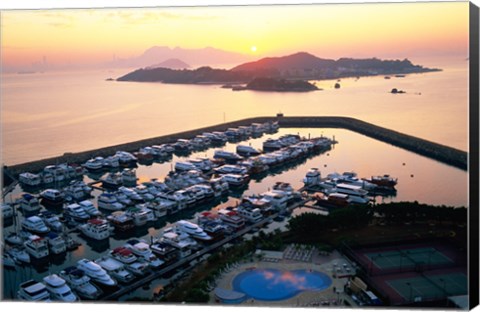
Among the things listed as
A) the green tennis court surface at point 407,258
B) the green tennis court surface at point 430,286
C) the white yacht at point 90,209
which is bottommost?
the green tennis court surface at point 430,286

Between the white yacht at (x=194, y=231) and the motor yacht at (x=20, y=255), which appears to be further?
the white yacht at (x=194, y=231)

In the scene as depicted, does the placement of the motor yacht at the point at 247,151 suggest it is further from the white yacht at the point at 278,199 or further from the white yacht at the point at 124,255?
the white yacht at the point at 124,255

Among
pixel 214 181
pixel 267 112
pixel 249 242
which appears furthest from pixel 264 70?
pixel 249 242

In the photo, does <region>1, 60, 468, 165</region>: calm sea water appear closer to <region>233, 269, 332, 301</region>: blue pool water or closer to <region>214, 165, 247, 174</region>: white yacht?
<region>214, 165, 247, 174</region>: white yacht

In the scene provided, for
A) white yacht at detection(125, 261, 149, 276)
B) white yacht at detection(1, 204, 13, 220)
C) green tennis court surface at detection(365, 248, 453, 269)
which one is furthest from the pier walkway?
white yacht at detection(1, 204, 13, 220)

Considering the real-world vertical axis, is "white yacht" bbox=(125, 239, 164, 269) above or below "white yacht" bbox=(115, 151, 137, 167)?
below

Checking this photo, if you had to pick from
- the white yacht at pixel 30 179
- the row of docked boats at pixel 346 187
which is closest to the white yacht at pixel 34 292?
the row of docked boats at pixel 346 187
